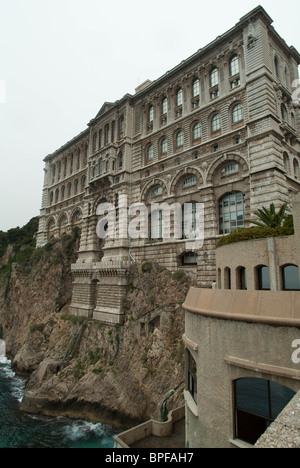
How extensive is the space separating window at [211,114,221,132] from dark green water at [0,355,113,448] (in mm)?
25551

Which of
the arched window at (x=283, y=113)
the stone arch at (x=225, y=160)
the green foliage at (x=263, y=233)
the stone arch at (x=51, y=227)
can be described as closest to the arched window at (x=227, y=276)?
the green foliage at (x=263, y=233)

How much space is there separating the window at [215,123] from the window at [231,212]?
631cm

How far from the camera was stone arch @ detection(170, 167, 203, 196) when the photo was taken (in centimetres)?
2478

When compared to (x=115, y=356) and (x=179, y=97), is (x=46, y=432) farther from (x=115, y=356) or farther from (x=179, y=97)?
(x=179, y=97)

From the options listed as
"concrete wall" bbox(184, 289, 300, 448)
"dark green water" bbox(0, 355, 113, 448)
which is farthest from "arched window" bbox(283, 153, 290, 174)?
"dark green water" bbox(0, 355, 113, 448)

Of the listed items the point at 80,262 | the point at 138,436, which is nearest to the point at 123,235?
the point at 80,262

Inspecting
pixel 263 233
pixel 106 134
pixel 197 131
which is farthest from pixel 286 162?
pixel 106 134

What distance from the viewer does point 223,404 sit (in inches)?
324

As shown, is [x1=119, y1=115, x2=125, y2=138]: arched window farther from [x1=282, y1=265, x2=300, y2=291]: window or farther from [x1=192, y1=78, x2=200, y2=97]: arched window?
[x1=282, y1=265, x2=300, y2=291]: window

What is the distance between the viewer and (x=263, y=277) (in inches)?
Result: 453

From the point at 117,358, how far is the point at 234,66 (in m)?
27.1

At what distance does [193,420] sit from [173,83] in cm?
2944

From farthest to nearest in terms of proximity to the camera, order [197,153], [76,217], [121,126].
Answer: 1. [76,217]
2. [121,126]
3. [197,153]
